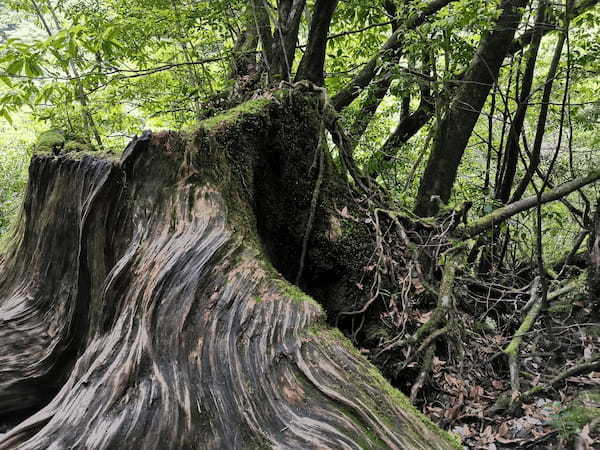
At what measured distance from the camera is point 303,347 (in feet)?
5.90

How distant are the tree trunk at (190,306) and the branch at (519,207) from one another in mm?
1511

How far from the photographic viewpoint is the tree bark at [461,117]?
4.12 m

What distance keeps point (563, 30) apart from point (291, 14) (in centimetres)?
268

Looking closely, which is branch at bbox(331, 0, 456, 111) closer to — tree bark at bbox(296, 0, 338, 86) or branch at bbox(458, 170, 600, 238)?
tree bark at bbox(296, 0, 338, 86)

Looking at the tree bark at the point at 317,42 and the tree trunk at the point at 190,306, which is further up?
the tree bark at the point at 317,42

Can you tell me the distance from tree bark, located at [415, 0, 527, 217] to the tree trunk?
1.69 metres

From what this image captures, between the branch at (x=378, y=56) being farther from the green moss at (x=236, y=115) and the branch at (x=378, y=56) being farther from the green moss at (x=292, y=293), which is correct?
the green moss at (x=292, y=293)

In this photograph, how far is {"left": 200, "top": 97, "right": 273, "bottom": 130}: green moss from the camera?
114 inches

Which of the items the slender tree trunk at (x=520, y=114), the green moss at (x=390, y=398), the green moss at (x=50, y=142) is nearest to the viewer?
the green moss at (x=390, y=398)

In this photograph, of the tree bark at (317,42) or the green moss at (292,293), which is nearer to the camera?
the green moss at (292,293)

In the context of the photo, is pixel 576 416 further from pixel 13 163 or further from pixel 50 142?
pixel 13 163

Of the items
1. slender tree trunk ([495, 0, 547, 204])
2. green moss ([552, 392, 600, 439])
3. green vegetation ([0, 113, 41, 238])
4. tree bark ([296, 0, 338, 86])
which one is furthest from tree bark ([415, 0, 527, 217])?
green vegetation ([0, 113, 41, 238])

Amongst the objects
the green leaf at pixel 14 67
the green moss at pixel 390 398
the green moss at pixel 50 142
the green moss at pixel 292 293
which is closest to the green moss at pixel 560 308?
the green moss at pixel 390 398

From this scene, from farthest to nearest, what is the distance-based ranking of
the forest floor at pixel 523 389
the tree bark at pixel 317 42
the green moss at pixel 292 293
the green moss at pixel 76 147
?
the tree bark at pixel 317 42 < the green moss at pixel 76 147 < the forest floor at pixel 523 389 < the green moss at pixel 292 293
